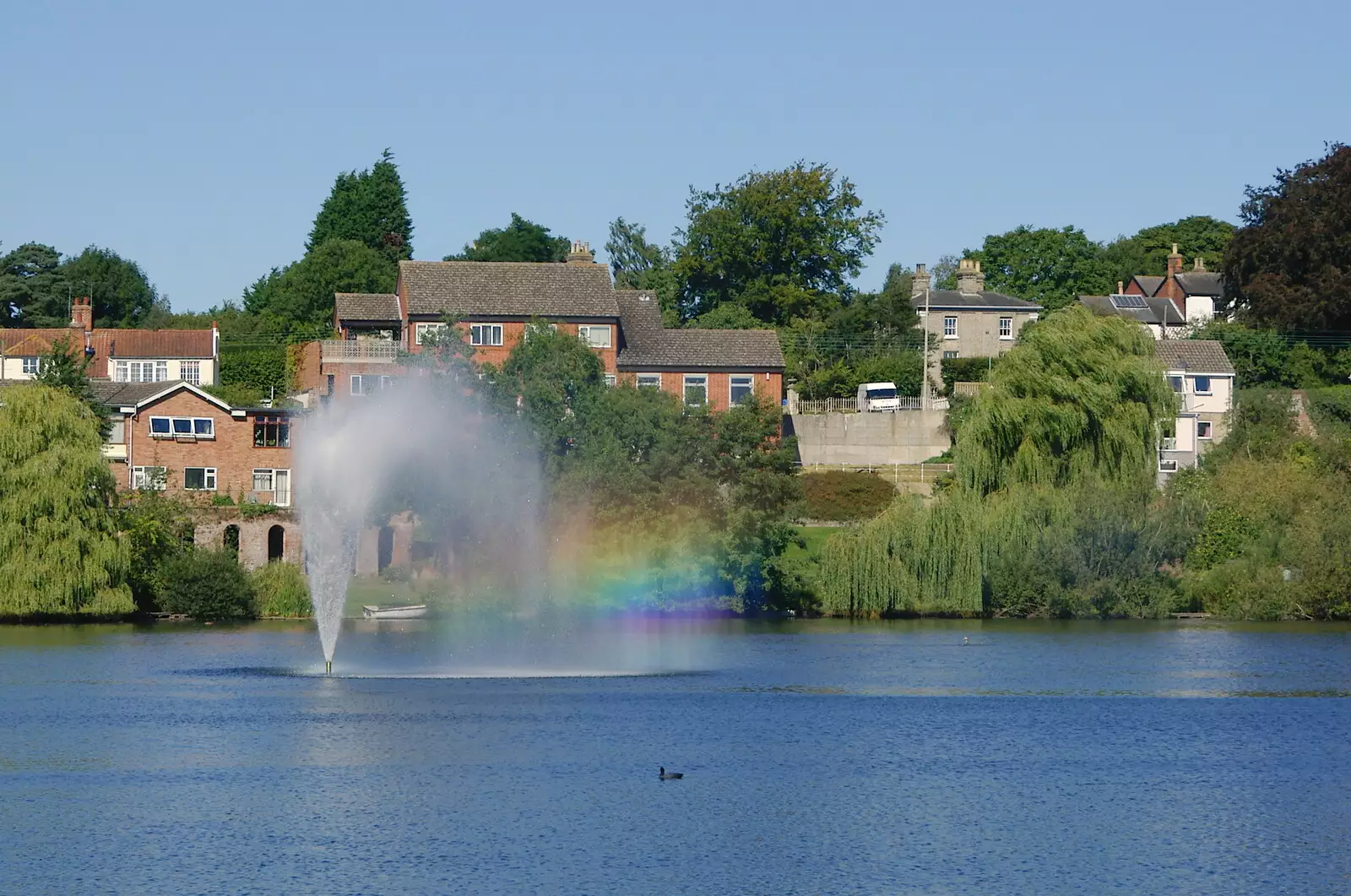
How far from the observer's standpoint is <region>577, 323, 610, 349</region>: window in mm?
107312

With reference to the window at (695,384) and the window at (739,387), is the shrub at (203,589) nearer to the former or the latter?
the window at (695,384)

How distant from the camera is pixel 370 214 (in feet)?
506

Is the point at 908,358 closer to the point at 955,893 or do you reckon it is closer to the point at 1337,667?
the point at 1337,667

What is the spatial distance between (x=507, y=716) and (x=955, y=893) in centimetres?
2172

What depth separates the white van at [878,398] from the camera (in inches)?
4336

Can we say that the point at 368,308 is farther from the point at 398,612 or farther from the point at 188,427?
the point at 398,612

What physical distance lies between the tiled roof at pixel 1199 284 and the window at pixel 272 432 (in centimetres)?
7696

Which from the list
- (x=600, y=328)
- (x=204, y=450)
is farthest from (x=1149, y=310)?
(x=204, y=450)

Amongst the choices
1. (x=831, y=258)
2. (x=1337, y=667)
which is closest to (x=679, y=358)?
(x=831, y=258)

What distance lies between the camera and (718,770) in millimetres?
45875

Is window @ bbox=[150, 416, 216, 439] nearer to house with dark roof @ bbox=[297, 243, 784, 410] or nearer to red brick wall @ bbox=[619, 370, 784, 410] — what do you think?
house with dark roof @ bbox=[297, 243, 784, 410]

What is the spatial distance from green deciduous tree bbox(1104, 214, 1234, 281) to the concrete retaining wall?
186 ft

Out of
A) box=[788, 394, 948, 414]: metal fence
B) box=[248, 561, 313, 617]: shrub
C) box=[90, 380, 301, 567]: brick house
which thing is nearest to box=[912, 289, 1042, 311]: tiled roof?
box=[788, 394, 948, 414]: metal fence

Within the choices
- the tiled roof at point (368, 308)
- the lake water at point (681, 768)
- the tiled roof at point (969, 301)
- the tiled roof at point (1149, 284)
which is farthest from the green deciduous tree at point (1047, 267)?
the lake water at point (681, 768)
